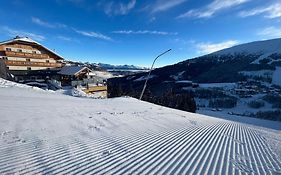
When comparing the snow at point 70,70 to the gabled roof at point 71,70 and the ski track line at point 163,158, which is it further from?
the ski track line at point 163,158

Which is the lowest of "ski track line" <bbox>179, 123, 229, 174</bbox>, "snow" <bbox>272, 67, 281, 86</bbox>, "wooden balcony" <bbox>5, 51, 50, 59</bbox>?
"ski track line" <bbox>179, 123, 229, 174</bbox>

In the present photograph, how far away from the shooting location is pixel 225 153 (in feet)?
30.6

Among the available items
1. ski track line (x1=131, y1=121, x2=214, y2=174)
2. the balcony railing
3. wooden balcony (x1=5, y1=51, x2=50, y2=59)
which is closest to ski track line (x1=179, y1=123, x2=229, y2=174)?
ski track line (x1=131, y1=121, x2=214, y2=174)

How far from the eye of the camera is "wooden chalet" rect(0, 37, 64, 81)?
37656 millimetres

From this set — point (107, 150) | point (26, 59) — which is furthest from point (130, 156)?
point (26, 59)

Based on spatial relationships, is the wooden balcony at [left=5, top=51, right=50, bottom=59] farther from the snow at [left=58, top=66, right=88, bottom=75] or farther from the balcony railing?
the snow at [left=58, top=66, right=88, bottom=75]

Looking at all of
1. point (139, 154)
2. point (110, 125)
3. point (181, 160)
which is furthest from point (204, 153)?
point (110, 125)

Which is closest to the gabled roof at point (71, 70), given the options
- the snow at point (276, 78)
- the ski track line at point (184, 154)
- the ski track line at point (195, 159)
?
the ski track line at point (184, 154)

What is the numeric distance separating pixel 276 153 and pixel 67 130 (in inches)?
361

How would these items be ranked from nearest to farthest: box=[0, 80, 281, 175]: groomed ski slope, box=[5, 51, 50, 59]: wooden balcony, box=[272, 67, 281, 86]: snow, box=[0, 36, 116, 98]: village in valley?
box=[0, 80, 281, 175]: groomed ski slope
box=[0, 36, 116, 98]: village in valley
box=[5, 51, 50, 59]: wooden balcony
box=[272, 67, 281, 86]: snow

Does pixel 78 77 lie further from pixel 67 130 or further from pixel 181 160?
pixel 181 160

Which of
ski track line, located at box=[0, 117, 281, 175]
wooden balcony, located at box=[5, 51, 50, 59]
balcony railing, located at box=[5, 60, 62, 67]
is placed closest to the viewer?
ski track line, located at box=[0, 117, 281, 175]

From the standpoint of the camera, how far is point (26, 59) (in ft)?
132

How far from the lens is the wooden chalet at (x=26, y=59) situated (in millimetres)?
37656
